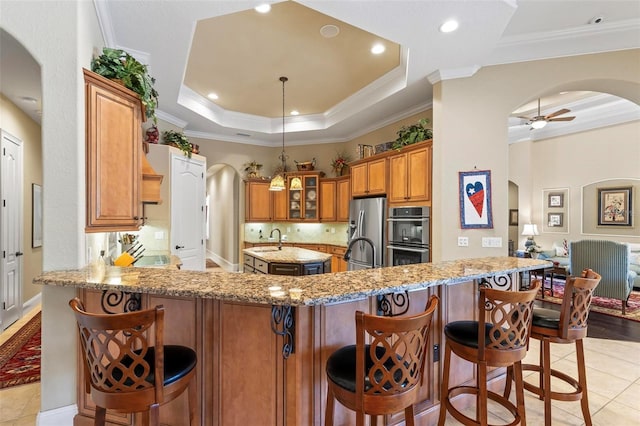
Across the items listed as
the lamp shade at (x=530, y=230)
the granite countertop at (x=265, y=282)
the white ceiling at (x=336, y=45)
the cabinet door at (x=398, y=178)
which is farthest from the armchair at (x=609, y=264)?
the granite countertop at (x=265, y=282)

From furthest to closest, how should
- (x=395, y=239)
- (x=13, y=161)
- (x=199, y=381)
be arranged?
(x=395, y=239)
(x=13, y=161)
(x=199, y=381)

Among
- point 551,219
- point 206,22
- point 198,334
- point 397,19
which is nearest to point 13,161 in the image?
point 206,22

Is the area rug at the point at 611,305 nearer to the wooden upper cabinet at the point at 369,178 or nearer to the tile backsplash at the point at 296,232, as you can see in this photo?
the wooden upper cabinet at the point at 369,178

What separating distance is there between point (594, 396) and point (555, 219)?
6.31 meters

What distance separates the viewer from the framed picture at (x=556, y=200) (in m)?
7.47

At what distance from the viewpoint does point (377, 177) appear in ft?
16.0

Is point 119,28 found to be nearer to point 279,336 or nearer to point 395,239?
point 279,336

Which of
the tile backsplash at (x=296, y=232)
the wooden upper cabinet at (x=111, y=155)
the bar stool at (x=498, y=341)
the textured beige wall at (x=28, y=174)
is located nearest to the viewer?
the bar stool at (x=498, y=341)

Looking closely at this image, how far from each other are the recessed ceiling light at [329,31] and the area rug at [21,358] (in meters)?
4.26

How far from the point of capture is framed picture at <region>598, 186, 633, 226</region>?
638 centimetres

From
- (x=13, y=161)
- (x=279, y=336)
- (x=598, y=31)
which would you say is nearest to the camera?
(x=279, y=336)

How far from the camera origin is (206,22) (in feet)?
10.4

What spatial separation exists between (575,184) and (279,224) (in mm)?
6883

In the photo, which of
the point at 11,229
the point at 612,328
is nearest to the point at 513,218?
the point at 612,328
